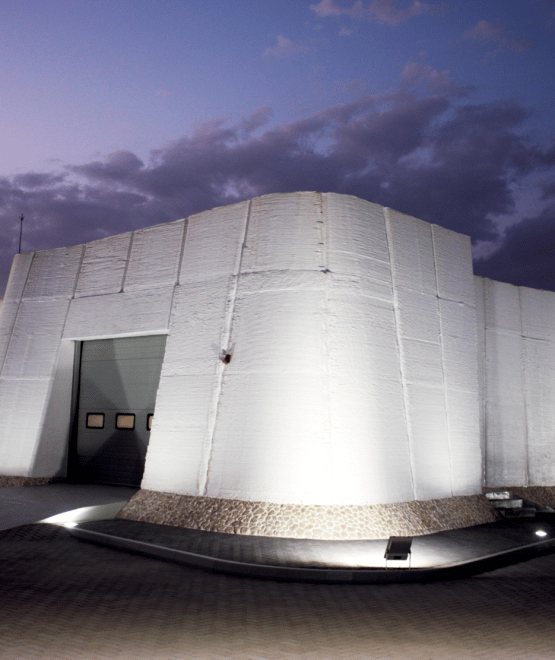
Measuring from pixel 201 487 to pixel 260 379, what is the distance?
2617 mm

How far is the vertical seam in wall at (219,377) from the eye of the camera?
1273 centimetres

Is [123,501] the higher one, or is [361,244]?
[361,244]

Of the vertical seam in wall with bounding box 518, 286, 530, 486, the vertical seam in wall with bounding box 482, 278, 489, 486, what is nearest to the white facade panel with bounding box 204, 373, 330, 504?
the vertical seam in wall with bounding box 482, 278, 489, 486

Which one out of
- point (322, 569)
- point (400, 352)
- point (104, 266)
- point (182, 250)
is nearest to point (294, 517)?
point (322, 569)

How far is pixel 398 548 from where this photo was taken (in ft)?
29.8

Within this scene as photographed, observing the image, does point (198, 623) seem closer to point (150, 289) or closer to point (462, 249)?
point (150, 289)

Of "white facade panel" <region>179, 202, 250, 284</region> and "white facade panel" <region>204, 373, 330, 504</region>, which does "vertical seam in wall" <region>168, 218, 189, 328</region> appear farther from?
"white facade panel" <region>204, 373, 330, 504</region>

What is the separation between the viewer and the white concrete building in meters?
12.3

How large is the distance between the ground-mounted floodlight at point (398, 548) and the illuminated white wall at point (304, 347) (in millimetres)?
2722

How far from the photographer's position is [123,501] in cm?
1373

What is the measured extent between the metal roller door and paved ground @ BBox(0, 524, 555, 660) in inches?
282

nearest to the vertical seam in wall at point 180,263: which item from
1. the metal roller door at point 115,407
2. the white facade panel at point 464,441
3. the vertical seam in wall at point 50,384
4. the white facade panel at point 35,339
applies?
the metal roller door at point 115,407

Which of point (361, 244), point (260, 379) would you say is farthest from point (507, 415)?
point (260, 379)

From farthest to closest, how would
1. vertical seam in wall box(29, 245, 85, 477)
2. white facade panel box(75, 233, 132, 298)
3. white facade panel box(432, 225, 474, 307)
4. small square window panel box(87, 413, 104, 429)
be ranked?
1. small square window panel box(87, 413, 104, 429)
2. vertical seam in wall box(29, 245, 85, 477)
3. white facade panel box(75, 233, 132, 298)
4. white facade panel box(432, 225, 474, 307)
